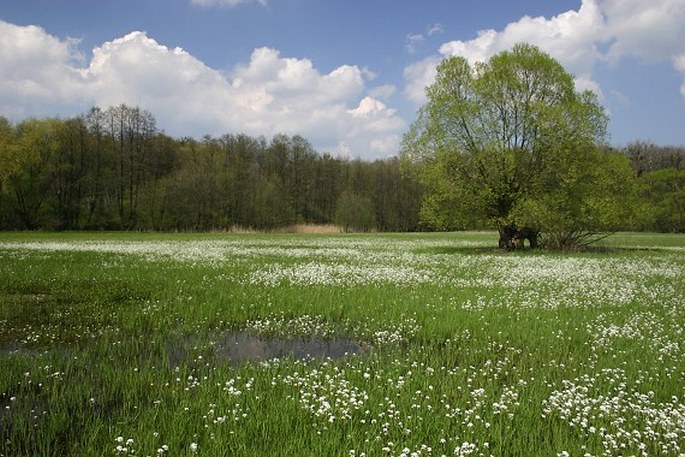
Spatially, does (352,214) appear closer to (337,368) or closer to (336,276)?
(336,276)

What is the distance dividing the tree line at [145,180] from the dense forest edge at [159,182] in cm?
17

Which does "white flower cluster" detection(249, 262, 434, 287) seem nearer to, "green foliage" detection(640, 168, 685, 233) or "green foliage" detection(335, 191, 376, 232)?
"green foliage" detection(335, 191, 376, 232)

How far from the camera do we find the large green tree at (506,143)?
3341 centimetres

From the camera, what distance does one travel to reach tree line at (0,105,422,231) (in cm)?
7119

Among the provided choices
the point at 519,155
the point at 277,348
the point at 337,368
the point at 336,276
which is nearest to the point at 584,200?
the point at 519,155

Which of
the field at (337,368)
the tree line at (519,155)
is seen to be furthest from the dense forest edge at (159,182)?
the field at (337,368)

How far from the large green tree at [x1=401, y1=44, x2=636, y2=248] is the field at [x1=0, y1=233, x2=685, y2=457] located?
731 inches

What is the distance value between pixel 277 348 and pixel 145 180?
83029 mm

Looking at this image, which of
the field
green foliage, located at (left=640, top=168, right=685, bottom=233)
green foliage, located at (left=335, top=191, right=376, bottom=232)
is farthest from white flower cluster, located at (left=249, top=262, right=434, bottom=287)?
green foliage, located at (left=640, top=168, right=685, bottom=233)

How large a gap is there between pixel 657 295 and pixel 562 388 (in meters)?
10.2

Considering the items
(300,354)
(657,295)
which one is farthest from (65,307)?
(657,295)

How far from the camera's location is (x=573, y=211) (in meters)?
33.2

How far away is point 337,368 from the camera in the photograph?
7.46 meters

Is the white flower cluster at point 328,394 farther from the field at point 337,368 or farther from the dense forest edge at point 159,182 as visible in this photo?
the dense forest edge at point 159,182
